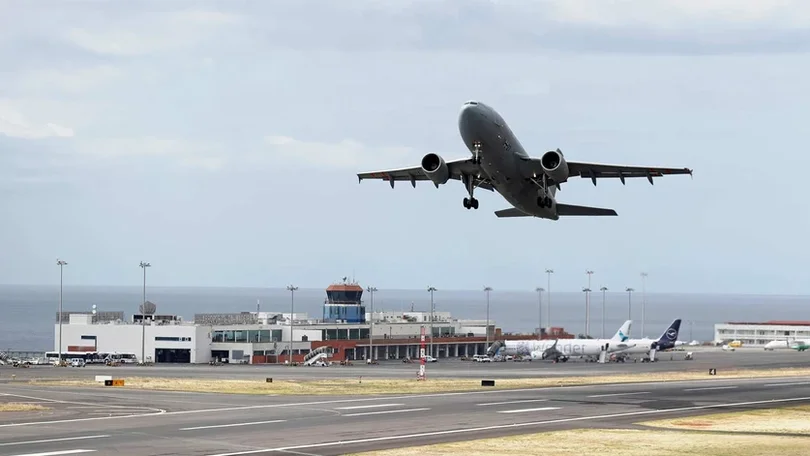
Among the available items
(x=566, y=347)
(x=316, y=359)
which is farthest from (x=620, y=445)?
(x=566, y=347)

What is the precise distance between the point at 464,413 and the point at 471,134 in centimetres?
1403

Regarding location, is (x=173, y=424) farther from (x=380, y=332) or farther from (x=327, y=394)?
(x=380, y=332)

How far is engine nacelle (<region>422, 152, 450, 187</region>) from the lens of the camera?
2272 inches

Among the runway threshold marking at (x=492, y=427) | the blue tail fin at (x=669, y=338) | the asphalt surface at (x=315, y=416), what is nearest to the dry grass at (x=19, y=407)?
the asphalt surface at (x=315, y=416)

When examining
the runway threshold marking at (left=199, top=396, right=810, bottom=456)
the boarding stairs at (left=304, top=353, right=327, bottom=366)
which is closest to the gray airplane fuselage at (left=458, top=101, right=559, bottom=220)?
the runway threshold marking at (left=199, top=396, right=810, bottom=456)

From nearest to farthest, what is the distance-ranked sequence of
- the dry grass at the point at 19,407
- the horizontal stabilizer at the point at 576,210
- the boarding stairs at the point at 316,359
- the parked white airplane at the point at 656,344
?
1. the dry grass at the point at 19,407
2. the horizontal stabilizer at the point at 576,210
3. the boarding stairs at the point at 316,359
4. the parked white airplane at the point at 656,344

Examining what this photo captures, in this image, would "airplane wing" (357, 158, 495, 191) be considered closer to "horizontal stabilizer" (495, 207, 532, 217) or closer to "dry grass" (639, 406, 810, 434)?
"horizontal stabilizer" (495, 207, 532, 217)

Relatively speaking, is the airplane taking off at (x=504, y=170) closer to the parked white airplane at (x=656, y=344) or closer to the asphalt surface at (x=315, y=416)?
the asphalt surface at (x=315, y=416)

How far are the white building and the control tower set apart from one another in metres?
3.99

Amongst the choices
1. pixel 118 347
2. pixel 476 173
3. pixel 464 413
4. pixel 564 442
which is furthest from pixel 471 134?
pixel 118 347

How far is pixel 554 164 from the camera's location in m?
58.0

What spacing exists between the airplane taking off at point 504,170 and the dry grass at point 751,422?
14.7 meters

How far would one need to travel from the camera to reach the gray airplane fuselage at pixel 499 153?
54.2 m

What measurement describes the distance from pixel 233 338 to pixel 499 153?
100983 millimetres
